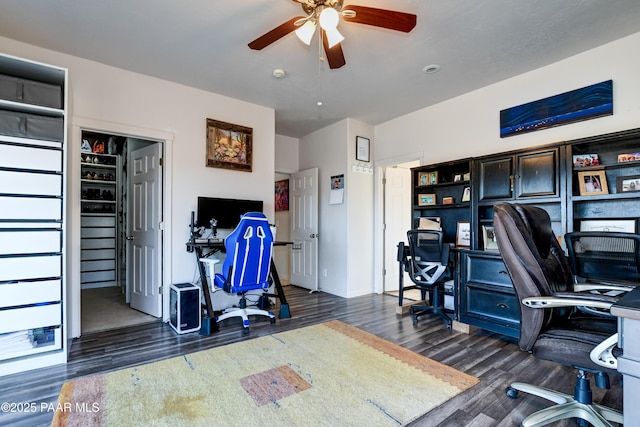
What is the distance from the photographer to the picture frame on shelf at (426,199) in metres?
3.97

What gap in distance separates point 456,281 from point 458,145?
1.70 metres

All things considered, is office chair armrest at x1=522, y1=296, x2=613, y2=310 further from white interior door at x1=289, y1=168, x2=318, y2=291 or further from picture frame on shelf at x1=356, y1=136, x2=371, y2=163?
white interior door at x1=289, y1=168, x2=318, y2=291

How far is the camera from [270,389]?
6.35 ft

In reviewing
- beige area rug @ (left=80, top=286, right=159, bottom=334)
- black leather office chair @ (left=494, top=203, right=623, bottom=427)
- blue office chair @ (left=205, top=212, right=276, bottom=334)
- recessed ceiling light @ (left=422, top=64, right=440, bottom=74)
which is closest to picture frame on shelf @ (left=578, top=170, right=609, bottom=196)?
black leather office chair @ (left=494, top=203, right=623, bottom=427)

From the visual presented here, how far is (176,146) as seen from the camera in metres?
3.49

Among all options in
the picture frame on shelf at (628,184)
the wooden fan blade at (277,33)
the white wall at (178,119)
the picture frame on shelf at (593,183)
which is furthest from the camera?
the white wall at (178,119)

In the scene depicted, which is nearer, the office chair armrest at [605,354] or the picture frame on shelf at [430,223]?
the office chair armrest at [605,354]

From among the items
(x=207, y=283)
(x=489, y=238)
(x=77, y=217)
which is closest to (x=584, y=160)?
(x=489, y=238)

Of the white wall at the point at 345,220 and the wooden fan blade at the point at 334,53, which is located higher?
the wooden fan blade at the point at 334,53

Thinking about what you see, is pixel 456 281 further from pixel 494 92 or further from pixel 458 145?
pixel 494 92

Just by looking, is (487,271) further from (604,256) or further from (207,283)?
(207,283)

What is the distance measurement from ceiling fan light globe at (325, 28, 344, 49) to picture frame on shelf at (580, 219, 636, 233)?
266 centimetres

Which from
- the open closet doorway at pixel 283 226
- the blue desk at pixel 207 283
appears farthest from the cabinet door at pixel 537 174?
the open closet doorway at pixel 283 226

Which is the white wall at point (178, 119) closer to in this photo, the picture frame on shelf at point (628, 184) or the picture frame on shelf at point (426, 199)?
the picture frame on shelf at point (426, 199)
